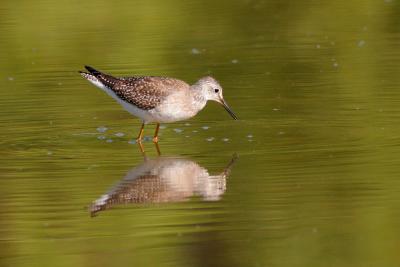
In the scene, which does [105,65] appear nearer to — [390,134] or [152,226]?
[390,134]

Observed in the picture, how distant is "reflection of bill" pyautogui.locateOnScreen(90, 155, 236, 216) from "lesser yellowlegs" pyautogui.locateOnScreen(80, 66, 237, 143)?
5.11 feet

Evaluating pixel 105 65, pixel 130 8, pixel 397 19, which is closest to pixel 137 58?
pixel 105 65

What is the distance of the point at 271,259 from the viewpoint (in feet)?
30.3

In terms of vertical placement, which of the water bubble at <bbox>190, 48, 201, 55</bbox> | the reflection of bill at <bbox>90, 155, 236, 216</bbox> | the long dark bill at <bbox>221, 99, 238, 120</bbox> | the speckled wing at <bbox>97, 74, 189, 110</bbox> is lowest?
the reflection of bill at <bbox>90, 155, 236, 216</bbox>

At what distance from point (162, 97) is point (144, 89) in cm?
30

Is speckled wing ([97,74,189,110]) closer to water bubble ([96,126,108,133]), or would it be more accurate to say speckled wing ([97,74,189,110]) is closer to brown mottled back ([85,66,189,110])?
brown mottled back ([85,66,189,110])

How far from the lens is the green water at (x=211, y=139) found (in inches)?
384

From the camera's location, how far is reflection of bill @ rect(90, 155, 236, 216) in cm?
1118

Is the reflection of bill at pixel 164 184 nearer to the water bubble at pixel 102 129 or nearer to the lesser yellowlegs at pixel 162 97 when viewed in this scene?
the lesser yellowlegs at pixel 162 97

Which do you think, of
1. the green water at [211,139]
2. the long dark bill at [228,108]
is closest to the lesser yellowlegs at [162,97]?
the long dark bill at [228,108]

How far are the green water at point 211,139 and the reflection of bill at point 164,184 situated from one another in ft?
0.10

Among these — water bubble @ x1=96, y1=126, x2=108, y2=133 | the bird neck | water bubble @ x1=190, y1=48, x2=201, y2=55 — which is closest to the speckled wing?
the bird neck

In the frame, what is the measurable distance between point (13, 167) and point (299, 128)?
363cm

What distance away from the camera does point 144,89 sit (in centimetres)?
1471
